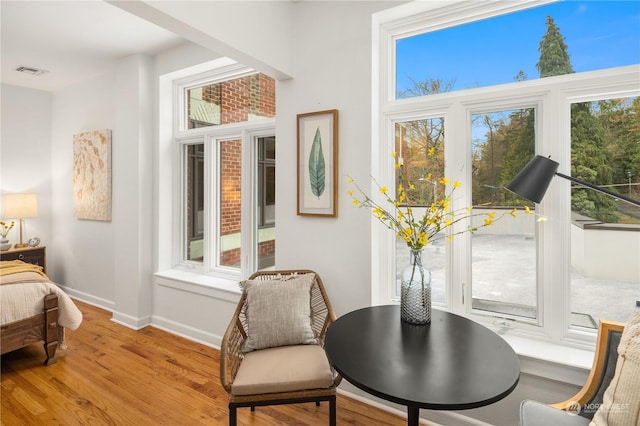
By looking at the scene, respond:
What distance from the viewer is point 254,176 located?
306 cm

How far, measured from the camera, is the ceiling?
8.22ft

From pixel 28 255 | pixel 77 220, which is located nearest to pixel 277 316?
pixel 77 220

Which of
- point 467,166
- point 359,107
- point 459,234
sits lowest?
point 459,234

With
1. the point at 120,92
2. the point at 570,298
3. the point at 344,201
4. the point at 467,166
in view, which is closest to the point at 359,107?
the point at 344,201

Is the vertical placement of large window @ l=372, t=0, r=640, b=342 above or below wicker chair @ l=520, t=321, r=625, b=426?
above

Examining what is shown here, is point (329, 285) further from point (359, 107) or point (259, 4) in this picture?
point (259, 4)

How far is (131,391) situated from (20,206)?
123 inches

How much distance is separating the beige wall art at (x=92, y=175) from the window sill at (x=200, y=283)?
1127 mm

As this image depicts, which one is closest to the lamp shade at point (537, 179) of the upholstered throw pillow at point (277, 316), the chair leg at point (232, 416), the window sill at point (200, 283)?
the upholstered throw pillow at point (277, 316)

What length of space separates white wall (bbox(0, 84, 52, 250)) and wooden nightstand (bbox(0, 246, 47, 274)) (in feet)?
1.51

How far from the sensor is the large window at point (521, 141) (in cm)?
172

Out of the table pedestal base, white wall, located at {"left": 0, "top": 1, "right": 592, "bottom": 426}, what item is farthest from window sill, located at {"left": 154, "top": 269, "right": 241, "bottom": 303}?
the table pedestal base

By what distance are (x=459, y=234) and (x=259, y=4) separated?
1.95 meters

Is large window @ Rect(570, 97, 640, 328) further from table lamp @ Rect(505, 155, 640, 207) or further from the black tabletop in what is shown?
the black tabletop
